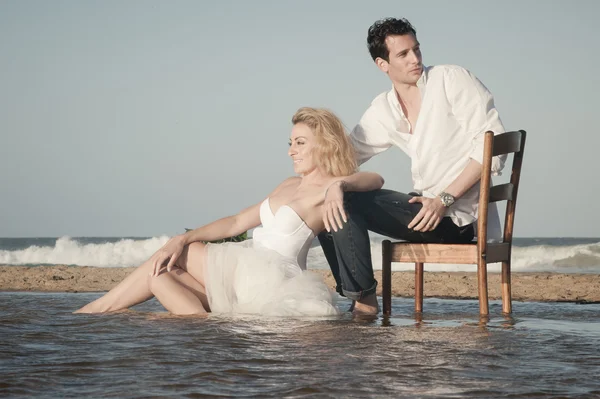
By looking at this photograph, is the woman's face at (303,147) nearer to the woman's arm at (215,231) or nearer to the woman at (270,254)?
the woman at (270,254)

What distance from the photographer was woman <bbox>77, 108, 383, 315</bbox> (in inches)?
162

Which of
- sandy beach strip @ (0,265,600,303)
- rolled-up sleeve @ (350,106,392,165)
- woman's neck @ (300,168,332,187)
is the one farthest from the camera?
sandy beach strip @ (0,265,600,303)

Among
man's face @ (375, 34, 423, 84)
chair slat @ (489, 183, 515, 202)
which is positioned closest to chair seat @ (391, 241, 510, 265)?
chair slat @ (489, 183, 515, 202)

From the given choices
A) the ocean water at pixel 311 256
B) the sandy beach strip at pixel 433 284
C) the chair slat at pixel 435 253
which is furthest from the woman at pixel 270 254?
the ocean water at pixel 311 256

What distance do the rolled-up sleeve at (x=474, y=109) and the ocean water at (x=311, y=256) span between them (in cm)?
1031

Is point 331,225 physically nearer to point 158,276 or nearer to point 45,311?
point 158,276

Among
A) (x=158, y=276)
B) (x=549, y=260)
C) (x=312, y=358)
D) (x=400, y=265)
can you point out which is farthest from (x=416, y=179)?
(x=549, y=260)

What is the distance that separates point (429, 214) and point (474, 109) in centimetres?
69

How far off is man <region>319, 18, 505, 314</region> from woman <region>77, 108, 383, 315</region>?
0.53 feet

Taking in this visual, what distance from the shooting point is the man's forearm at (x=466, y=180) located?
4.11m

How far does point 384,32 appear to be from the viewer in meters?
4.38

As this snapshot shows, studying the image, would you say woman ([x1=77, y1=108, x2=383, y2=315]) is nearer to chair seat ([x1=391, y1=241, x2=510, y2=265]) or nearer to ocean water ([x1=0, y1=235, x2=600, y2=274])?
chair seat ([x1=391, y1=241, x2=510, y2=265])

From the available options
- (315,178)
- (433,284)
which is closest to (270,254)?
(315,178)

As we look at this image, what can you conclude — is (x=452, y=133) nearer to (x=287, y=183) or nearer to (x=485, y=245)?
(x=485, y=245)
